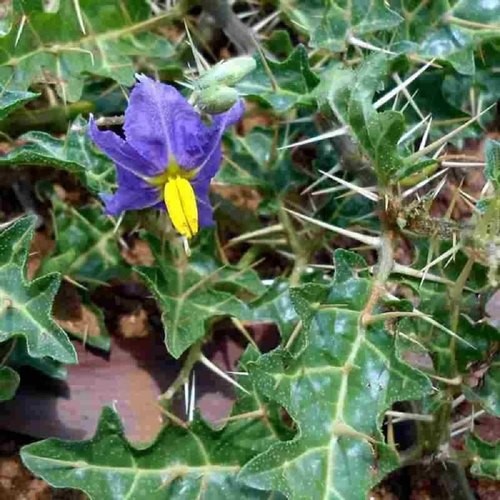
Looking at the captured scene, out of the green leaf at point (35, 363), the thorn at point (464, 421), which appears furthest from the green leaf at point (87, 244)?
the thorn at point (464, 421)

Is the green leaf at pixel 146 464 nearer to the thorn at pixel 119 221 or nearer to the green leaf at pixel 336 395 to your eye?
the green leaf at pixel 336 395

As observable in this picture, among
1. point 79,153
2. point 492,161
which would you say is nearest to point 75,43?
point 79,153

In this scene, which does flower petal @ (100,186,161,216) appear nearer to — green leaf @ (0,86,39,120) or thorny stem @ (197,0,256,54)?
green leaf @ (0,86,39,120)

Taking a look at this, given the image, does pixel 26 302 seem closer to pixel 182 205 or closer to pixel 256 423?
pixel 182 205

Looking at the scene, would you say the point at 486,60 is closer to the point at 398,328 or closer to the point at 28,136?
the point at 398,328

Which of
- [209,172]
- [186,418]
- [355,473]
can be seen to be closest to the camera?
[355,473]

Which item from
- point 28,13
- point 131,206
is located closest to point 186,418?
point 131,206

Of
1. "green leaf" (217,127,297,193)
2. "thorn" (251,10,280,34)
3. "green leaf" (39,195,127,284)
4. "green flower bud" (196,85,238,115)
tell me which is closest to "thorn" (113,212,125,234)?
"green leaf" (39,195,127,284)
